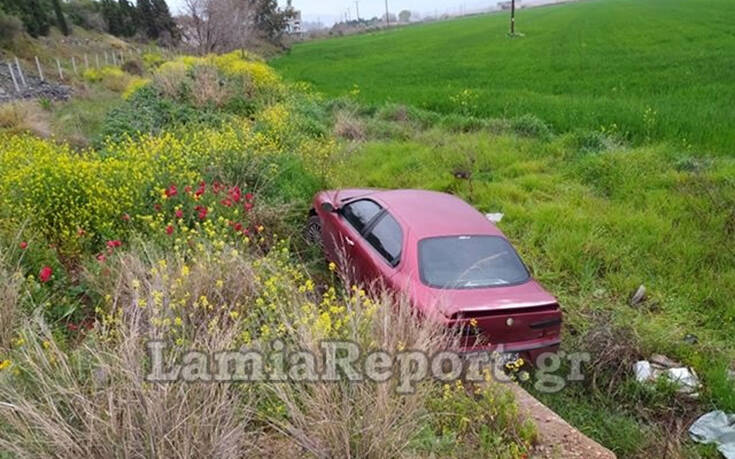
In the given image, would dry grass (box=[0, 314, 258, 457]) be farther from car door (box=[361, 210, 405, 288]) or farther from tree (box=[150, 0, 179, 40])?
tree (box=[150, 0, 179, 40])

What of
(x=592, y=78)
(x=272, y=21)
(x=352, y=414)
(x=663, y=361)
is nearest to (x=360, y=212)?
(x=663, y=361)

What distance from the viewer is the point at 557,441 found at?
3086 mm

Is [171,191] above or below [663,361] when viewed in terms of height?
above

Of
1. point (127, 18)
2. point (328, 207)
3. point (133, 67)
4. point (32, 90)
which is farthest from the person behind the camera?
point (127, 18)

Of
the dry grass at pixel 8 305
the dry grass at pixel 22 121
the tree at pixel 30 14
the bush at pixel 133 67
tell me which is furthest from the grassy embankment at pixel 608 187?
the tree at pixel 30 14

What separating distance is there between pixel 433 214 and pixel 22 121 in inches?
402

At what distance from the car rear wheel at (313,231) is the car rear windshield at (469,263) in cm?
231

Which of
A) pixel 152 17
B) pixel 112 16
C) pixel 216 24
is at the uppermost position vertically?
pixel 112 16

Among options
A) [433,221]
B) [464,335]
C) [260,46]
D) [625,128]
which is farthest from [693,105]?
[260,46]

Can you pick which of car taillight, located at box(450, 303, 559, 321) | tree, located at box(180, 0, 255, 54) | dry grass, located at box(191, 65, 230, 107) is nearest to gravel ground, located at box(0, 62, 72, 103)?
dry grass, located at box(191, 65, 230, 107)

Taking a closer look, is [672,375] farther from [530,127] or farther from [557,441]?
[530,127]

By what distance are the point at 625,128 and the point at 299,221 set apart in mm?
7576

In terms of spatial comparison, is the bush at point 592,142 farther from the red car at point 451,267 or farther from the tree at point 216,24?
the tree at point 216,24

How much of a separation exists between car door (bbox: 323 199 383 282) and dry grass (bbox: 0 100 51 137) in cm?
792
